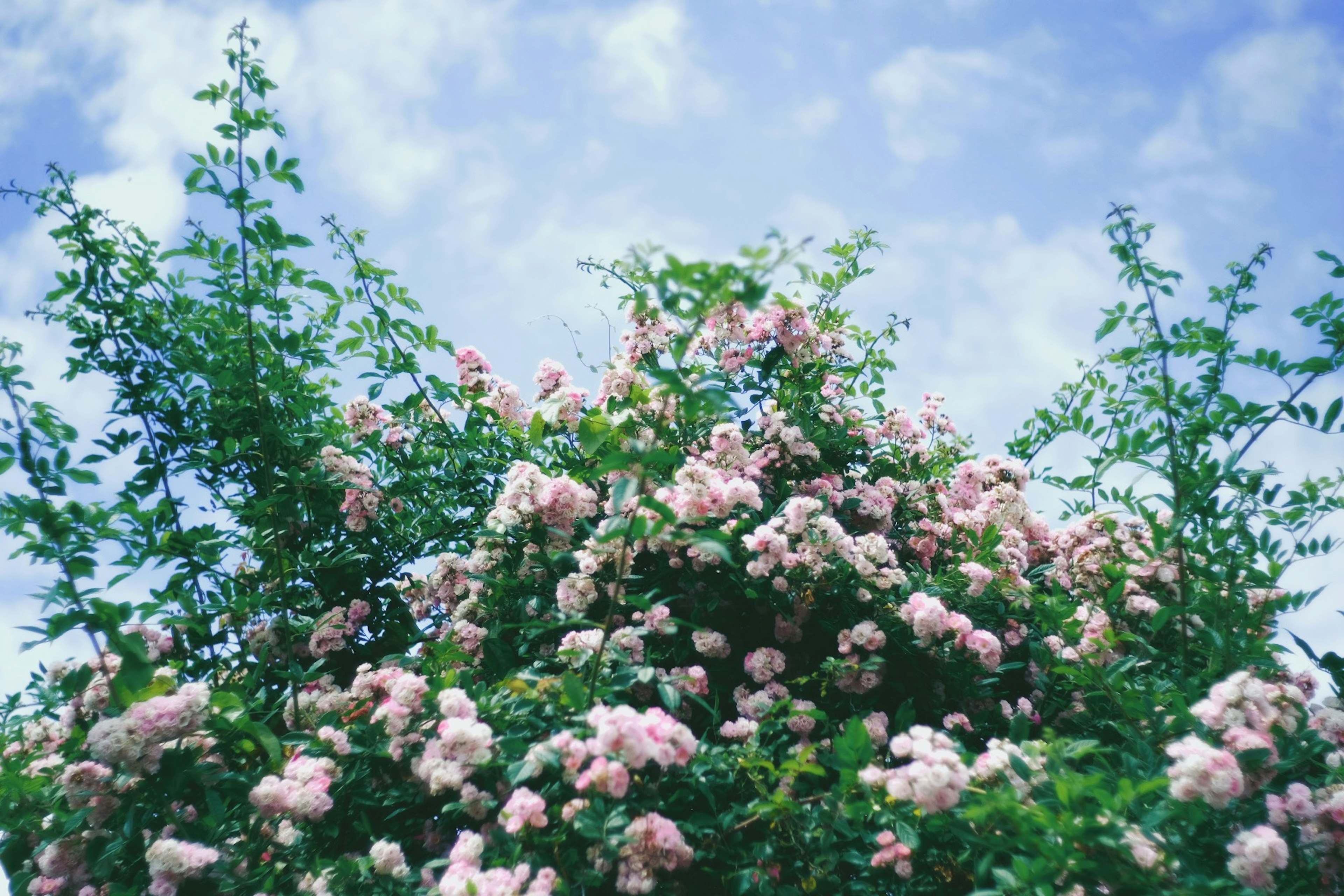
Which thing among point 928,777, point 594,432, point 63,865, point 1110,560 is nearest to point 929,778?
point 928,777

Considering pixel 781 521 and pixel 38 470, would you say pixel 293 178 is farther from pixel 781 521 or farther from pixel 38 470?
pixel 781 521

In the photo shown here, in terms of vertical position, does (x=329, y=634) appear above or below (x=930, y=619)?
above

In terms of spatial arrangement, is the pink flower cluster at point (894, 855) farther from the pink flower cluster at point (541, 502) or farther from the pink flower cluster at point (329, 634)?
the pink flower cluster at point (329, 634)

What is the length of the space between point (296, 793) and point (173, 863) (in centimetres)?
34

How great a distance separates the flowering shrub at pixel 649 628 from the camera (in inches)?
86.4

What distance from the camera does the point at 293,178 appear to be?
128 inches

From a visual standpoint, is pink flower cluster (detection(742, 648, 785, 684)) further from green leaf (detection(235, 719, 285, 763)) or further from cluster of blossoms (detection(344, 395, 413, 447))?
cluster of blossoms (detection(344, 395, 413, 447))

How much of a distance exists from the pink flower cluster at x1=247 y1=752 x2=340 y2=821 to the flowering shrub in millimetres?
13

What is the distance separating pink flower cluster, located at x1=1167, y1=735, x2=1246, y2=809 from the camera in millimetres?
1980

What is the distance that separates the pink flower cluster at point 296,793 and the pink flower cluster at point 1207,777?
2269 mm

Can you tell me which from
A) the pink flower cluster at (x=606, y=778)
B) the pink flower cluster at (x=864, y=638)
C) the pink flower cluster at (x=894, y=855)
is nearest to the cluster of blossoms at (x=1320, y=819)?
the pink flower cluster at (x=894, y=855)

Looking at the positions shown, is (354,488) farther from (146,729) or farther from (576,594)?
(146,729)

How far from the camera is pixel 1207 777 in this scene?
200cm

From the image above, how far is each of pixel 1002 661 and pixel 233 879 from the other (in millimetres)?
2815
